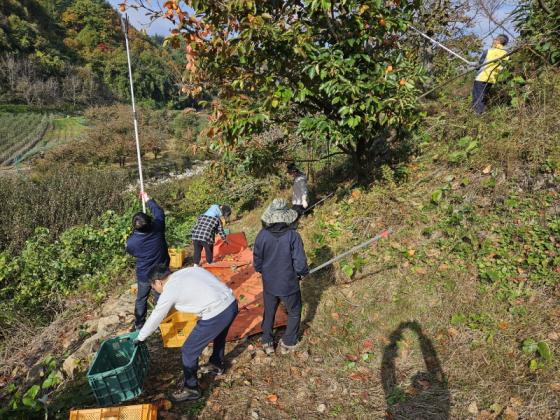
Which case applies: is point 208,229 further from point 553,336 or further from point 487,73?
point 487,73

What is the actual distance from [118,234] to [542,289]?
7184mm

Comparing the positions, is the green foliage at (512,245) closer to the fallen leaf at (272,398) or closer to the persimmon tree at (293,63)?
the persimmon tree at (293,63)

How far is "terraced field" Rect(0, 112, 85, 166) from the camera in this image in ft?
75.6

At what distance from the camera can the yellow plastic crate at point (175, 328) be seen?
163 inches

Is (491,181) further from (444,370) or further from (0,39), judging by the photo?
(0,39)

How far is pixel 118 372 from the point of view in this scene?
3.24 metres

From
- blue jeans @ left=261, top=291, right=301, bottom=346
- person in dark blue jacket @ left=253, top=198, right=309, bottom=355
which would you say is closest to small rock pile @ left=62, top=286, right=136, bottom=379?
blue jeans @ left=261, top=291, right=301, bottom=346

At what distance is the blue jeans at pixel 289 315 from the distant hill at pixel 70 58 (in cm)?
3556

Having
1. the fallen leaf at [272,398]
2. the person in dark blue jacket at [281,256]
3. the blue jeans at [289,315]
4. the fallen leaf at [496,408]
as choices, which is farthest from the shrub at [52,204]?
the fallen leaf at [496,408]

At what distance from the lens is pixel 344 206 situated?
711 cm

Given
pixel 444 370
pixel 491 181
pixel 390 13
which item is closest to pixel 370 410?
pixel 444 370

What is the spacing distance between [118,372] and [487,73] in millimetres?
7768

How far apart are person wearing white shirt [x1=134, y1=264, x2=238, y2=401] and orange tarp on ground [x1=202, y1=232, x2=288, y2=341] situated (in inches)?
44.6

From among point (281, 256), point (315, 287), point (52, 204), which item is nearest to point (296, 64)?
point (281, 256)
